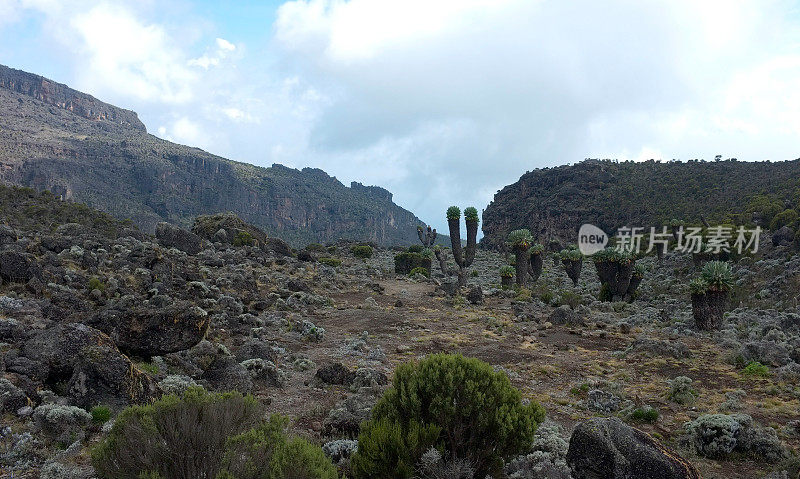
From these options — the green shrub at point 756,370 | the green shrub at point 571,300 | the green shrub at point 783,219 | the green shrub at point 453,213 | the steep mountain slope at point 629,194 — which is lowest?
the green shrub at point 756,370

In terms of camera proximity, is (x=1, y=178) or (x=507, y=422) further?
(x=1, y=178)

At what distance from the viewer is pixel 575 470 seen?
636cm

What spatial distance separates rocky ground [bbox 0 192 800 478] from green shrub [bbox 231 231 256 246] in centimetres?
1384

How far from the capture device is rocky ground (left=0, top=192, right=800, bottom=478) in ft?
24.7

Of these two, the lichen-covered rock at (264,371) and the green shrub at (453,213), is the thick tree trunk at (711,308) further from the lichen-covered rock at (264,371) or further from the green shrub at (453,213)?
the green shrub at (453,213)

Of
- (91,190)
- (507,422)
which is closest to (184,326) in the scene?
(507,422)

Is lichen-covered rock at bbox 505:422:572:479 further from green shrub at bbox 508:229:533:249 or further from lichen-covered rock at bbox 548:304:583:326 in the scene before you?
green shrub at bbox 508:229:533:249

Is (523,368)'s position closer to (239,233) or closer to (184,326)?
(184,326)

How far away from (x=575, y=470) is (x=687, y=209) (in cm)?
7087

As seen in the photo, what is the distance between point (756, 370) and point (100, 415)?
56.9ft

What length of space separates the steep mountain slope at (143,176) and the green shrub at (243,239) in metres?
54.8

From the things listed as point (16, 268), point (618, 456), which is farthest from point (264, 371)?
point (16, 268)

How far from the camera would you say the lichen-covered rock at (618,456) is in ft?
19.6

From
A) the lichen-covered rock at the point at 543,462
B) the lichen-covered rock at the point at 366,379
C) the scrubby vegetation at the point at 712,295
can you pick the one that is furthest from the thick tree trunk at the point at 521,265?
the lichen-covered rock at the point at 543,462
